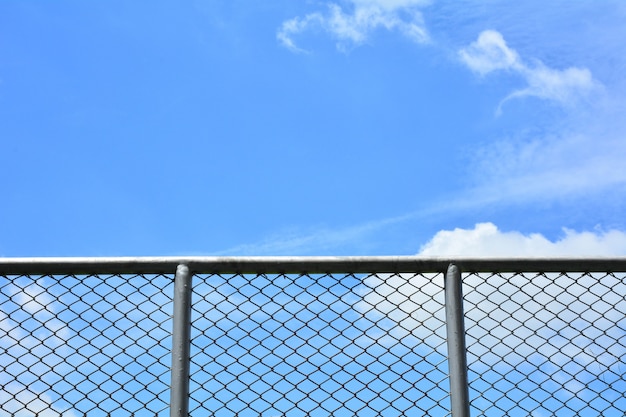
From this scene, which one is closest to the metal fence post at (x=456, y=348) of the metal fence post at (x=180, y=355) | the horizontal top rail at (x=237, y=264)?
the horizontal top rail at (x=237, y=264)

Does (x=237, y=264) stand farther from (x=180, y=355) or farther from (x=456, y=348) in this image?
(x=456, y=348)

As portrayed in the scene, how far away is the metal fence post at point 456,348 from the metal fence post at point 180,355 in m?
1.28

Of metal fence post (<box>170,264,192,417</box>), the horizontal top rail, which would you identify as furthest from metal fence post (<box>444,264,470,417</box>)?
metal fence post (<box>170,264,192,417</box>)

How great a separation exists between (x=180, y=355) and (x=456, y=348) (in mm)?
1341

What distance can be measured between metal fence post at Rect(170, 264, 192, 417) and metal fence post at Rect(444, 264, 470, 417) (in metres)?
1.28

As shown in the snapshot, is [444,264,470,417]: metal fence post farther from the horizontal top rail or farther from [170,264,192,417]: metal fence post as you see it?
[170,264,192,417]: metal fence post

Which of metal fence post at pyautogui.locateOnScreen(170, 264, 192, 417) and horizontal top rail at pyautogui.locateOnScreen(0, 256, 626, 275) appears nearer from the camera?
metal fence post at pyautogui.locateOnScreen(170, 264, 192, 417)

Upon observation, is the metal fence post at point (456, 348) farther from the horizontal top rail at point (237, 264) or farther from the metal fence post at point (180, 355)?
the metal fence post at point (180, 355)

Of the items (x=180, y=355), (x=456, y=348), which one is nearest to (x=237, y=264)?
(x=180, y=355)

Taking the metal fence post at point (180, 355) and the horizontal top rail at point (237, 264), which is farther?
the horizontal top rail at point (237, 264)

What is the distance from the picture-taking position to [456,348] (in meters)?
3.64

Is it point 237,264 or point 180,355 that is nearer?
point 180,355

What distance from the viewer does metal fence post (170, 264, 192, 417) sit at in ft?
11.6

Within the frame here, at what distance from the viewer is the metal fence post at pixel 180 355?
11.6ft
